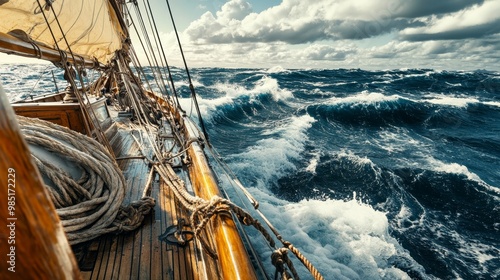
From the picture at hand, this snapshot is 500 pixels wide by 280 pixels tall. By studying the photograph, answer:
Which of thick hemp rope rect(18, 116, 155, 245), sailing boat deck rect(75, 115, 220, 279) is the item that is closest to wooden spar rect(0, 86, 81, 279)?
sailing boat deck rect(75, 115, 220, 279)

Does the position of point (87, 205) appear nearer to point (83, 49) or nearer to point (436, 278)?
point (83, 49)

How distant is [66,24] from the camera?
3.56 m

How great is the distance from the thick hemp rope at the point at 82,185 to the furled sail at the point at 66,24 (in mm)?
936

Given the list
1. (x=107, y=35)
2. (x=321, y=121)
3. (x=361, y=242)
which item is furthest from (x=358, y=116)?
(x=107, y=35)

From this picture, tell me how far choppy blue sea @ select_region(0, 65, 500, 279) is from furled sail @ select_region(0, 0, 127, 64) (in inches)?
102

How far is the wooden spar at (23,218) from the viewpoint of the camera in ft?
0.91

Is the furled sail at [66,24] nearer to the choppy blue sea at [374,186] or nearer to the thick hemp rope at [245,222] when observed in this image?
the thick hemp rope at [245,222]

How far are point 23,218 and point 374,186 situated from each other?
983cm

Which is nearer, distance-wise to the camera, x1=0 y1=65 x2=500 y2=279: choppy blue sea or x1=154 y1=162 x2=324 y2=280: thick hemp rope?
x1=154 y1=162 x2=324 y2=280: thick hemp rope

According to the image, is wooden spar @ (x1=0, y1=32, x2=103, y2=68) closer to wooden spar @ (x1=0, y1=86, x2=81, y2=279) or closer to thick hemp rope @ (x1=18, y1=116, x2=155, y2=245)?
thick hemp rope @ (x1=18, y1=116, x2=155, y2=245)

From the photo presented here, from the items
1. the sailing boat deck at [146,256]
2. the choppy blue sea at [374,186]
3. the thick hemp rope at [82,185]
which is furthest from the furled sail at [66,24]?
the choppy blue sea at [374,186]

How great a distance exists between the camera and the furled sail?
263 centimetres

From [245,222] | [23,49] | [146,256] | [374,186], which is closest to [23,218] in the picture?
[245,222]

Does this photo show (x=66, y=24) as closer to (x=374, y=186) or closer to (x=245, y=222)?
(x=245, y=222)
